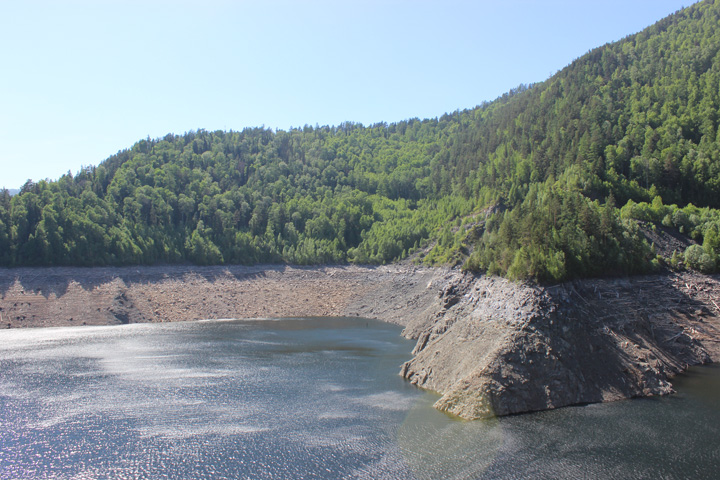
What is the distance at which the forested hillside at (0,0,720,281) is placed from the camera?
58500 mm

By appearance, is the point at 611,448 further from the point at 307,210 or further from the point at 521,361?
the point at 307,210

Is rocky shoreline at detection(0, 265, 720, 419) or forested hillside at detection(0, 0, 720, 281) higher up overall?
forested hillside at detection(0, 0, 720, 281)

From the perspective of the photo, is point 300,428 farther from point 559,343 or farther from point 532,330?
point 559,343

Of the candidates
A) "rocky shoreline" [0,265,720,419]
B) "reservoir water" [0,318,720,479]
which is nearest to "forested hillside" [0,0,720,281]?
"rocky shoreline" [0,265,720,419]

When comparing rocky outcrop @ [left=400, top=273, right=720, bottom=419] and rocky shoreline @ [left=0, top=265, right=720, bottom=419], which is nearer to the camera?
rocky outcrop @ [left=400, top=273, right=720, bottom=419]

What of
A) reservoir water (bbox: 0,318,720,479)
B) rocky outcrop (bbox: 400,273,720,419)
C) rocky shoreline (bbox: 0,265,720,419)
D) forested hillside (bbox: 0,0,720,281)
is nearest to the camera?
reservoir water (bbox: 0,318,720,479)

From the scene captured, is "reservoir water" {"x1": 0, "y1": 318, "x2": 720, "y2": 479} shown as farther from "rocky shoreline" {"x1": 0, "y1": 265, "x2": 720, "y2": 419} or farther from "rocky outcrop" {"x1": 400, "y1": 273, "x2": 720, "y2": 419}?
"rocky shoreline" {"x1": 0, "y1": 265, "x2": 720, "y2": 419}

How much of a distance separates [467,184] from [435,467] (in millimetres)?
113280

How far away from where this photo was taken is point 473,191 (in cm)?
13100

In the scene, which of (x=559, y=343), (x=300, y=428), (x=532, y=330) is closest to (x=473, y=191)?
(x=559, y=343)

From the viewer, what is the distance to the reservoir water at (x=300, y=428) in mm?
29516

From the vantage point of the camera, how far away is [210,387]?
46281 mm

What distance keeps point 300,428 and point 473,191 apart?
343ft

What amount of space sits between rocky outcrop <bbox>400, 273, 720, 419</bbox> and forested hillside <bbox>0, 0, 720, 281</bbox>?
317cm
